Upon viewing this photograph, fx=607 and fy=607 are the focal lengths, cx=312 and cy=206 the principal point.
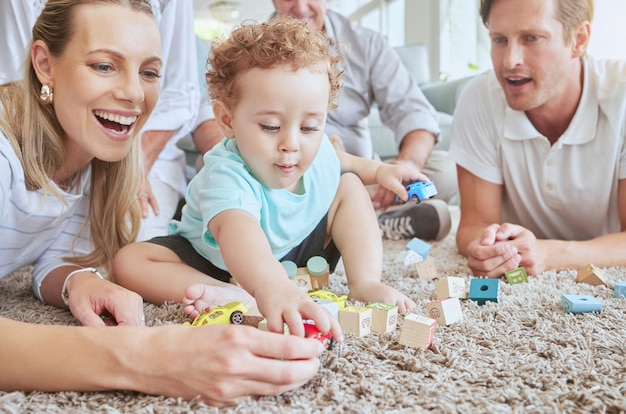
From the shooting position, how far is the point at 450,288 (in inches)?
41.5

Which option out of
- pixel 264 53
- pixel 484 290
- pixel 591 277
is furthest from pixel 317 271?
pixel 591 277

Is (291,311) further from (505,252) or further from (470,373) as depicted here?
(505,252)

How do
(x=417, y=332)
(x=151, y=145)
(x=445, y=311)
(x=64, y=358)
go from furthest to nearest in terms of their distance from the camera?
(x=151, y=145) → (x=445, y=311) → (x=417, y=332) → (x=64, y=358)

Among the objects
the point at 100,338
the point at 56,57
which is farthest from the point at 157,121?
the point at 100,338

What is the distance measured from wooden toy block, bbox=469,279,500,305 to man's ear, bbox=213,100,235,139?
502 millimetres

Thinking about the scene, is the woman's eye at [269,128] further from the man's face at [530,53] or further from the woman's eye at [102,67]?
the man's face at [530,53]

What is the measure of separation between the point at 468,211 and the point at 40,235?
3.32ft

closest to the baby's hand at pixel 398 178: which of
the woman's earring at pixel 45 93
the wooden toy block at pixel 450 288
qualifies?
the wooden toy block at pixel 450 288

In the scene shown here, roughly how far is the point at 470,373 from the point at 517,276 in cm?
54

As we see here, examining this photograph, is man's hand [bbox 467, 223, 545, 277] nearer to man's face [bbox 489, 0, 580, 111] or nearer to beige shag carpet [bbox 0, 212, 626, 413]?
beige shag carpet [bbox 0, 212, 626, 413]

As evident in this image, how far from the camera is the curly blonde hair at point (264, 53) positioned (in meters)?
0.97

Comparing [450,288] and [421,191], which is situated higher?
[421,191]

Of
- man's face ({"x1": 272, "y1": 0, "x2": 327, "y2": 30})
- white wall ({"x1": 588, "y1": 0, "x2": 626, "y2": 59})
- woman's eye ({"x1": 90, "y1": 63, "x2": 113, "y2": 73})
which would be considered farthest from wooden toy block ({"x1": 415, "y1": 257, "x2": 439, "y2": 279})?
white wall ({"x1": 588, "y1": 0, "x2": 626, "y2": 59})

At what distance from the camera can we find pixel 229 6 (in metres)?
6.80
